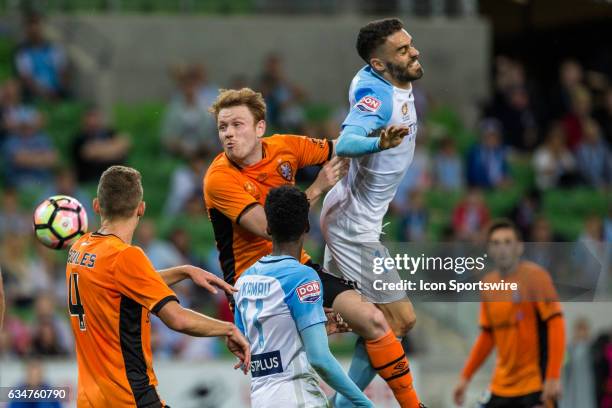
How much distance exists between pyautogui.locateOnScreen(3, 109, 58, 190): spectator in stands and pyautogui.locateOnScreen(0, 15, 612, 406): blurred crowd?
2 centimetres

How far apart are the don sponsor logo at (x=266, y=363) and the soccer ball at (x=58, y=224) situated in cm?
203

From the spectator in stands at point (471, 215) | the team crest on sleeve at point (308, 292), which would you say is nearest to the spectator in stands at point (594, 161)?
the spectator in stands at point (471, 215)

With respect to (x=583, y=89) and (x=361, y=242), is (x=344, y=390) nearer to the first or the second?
(x=361, y=242)

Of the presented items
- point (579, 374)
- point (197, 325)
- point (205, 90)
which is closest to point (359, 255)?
point (197, 325)

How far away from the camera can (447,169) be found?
16172 millimetres

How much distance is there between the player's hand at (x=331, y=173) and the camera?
24.4 ft

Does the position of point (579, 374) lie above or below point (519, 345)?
Result: below

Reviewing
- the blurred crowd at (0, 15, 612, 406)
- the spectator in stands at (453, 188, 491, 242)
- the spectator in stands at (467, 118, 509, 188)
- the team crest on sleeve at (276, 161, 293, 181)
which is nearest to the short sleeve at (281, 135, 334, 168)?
the team crest on sleeve at (276, 161, 293, 181)

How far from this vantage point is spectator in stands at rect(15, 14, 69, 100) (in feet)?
54.4

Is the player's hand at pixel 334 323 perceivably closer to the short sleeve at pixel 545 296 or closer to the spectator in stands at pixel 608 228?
the short sleeve at pixel 545 296

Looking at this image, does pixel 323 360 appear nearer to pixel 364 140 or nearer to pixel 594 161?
pixel 364 140

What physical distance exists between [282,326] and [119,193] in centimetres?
111

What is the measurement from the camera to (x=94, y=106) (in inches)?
671

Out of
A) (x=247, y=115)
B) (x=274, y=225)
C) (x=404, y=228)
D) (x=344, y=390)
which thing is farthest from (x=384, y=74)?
(x=404, y=228)
